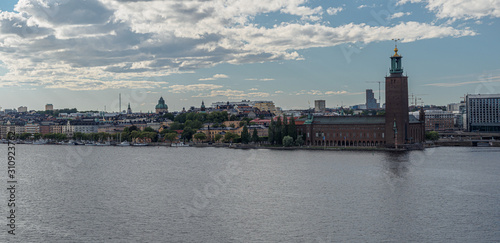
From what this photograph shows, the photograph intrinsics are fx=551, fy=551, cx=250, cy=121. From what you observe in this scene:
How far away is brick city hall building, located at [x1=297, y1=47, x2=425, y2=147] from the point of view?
62.6 metres

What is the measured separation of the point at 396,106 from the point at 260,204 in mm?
41996

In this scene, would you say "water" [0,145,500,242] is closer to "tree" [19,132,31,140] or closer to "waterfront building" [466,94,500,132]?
"waterfront building" [466,94,500,132]

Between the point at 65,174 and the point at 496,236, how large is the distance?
28014mm

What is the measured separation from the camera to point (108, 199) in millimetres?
26172

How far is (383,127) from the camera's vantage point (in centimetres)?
6400

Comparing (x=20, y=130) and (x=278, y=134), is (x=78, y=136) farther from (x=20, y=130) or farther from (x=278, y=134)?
(x=278, y=134)

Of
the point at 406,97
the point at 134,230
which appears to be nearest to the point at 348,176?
the point at 134,230

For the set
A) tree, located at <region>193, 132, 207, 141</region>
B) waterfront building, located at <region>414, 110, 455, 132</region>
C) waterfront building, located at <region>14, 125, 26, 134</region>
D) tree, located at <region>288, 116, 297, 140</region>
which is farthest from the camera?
waterfront building, located at <region>14, 125, 26, 134</region>

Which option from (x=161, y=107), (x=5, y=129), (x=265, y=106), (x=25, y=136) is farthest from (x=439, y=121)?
(x=5, y=129)

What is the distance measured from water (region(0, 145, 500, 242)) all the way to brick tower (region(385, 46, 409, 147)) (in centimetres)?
2262

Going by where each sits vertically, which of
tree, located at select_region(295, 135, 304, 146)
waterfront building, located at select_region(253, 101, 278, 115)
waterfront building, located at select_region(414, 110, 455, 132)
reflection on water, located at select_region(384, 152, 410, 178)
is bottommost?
reflection on water, located at select_region(384, 152, 410, 178)

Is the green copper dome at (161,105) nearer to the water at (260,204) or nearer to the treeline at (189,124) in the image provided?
the treeline at (189,124)

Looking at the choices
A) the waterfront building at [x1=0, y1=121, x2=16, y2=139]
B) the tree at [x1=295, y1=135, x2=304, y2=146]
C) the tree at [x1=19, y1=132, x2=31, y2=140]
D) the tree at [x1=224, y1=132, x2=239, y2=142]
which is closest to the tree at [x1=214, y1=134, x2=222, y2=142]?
the tree at [x1=224, y1=132, x2=239, y2=142]

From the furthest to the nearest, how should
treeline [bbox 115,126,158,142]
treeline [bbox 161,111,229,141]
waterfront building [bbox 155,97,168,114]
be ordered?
waterfront building [bbox 155,97,168,114], treeline [bbox 115,126,158,142], treeline [bbox 161,111,229,141]
